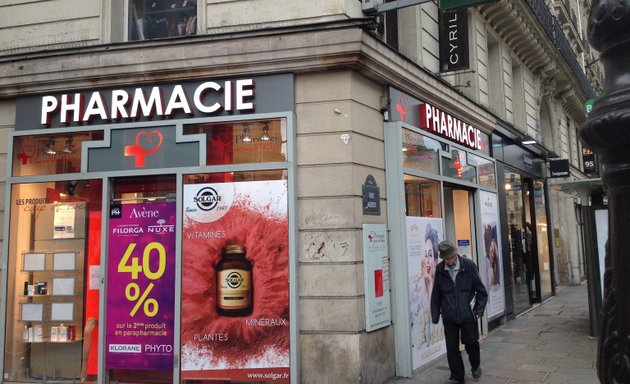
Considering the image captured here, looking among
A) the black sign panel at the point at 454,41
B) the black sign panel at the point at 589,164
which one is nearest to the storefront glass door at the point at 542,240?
the black sign panel at the point at 454,41

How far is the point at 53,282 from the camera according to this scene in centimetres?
726

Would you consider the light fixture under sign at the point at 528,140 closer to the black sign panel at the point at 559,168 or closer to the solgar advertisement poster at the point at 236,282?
the black sign panel at the point at 559,168

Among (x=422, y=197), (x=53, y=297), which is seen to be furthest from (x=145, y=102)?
(x=422, y=197)

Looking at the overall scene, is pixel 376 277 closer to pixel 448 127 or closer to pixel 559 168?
pixel 448 127

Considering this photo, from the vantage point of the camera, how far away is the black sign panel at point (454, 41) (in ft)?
30.4

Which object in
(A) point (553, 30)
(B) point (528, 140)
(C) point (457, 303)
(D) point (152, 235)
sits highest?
(A) point (553, 30)

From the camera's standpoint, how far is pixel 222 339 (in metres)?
6.52

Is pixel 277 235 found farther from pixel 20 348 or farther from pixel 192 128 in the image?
pixel 20 348

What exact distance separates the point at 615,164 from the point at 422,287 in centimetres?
623

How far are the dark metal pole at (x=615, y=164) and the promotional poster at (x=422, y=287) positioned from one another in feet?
18.4

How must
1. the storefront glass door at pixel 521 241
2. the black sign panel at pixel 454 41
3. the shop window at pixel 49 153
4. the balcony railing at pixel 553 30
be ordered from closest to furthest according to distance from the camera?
the shop window at pixel 49 153 < the black sign panel at pixel 454 41 < the storefront glass door at pixel 521 241 < the balcony railing at pixel 553 30

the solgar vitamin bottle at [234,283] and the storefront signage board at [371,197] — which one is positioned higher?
the storefront signage board at [371,197]

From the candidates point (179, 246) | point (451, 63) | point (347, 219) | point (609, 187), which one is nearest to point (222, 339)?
point (179, 246)

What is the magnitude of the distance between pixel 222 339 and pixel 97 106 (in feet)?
11.7
